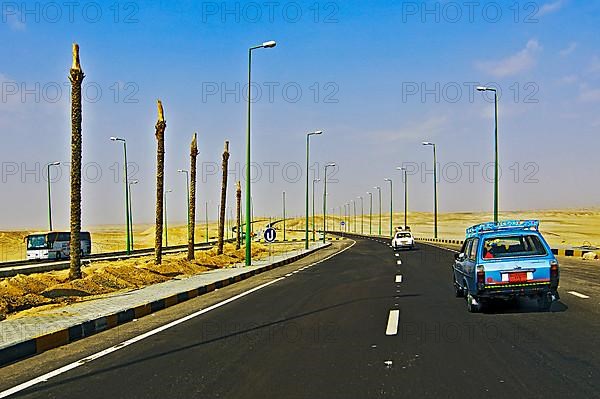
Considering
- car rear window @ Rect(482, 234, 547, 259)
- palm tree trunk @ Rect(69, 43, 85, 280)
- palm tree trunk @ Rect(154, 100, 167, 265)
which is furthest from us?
palm tree trunk @ Rect(154, 100, 167, 265)

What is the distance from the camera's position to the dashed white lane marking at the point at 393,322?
1081 cm

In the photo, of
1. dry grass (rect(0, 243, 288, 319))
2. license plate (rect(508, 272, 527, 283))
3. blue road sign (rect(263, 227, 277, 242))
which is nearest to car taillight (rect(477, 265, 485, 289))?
license plate (rect(508, 272, 527, 283))

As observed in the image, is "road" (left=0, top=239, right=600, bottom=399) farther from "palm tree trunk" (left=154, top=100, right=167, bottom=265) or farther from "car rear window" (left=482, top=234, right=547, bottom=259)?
"palm tree trunk" (left=154, top=100, right=167, bottom=265)

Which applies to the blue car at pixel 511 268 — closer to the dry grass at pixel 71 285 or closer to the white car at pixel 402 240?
the dry grass at pixel 71 285

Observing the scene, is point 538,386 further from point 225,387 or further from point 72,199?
point 72,199

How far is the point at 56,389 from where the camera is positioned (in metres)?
7.29

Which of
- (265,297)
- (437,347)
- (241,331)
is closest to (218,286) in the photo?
(265,297)

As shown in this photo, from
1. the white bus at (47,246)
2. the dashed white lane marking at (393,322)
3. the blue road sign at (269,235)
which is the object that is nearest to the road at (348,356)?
the dashed white lane marking at (393,322)

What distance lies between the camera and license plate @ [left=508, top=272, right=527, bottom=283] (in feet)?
40.3

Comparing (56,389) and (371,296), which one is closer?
(56,389)

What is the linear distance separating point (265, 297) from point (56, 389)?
10328mm

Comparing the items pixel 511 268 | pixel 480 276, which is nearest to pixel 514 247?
pixel 511 268

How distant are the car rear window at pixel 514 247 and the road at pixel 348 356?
115 cm

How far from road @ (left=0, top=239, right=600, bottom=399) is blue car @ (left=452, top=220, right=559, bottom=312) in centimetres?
47
